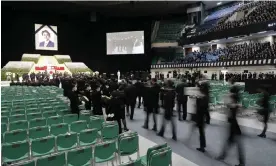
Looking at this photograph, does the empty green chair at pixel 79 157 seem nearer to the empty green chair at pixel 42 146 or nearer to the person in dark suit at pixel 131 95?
the empty green chair at pixel 42 146

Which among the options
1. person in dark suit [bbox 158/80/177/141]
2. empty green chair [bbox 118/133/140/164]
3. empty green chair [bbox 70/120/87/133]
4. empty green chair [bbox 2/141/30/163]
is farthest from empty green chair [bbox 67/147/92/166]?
person in dark suit [bbox 158/80/177/141]

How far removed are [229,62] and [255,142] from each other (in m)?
20.4

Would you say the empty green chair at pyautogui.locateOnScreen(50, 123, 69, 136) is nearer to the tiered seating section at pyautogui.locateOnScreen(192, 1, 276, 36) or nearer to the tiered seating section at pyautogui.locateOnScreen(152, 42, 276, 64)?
the tiered seating section at pyautogui.locateOnScreen(152, 42, 276, 64)

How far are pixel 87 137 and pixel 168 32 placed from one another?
40.1 metres

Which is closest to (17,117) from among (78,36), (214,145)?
(214,145)

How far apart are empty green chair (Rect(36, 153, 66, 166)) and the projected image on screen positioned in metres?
33.7

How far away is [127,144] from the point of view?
5.29m

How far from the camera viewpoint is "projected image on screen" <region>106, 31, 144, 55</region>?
1476 inches

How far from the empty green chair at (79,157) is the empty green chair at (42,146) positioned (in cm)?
106

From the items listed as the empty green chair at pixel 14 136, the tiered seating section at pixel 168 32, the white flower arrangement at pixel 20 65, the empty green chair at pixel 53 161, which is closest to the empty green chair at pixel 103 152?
the empty green chair at pixel 53 161

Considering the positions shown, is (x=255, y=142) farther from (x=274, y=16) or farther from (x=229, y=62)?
(x=274, y=16)

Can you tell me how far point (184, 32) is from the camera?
41.1m

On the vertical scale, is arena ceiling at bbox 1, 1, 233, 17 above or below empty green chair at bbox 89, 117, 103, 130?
above

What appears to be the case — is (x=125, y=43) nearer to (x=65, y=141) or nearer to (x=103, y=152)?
(x=65, y=141)
